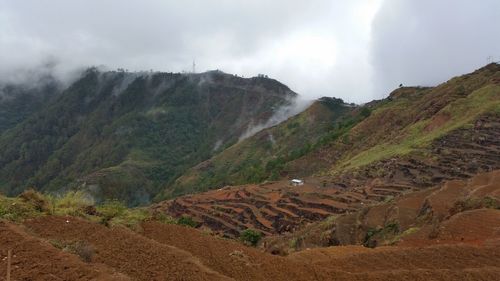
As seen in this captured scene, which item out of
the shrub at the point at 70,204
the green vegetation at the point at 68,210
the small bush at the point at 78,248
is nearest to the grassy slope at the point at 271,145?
the shrub at the point at 70,204

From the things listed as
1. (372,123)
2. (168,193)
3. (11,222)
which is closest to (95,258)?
(11,222)

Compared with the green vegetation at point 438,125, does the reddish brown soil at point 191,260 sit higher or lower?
lower

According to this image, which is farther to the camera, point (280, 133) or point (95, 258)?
point (280, 133)

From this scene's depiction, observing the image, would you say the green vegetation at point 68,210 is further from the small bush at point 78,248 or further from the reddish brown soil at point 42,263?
the reddish brown soil at point 42,263

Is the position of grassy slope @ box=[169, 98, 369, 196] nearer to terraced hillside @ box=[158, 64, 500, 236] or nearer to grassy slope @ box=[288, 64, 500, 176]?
grassy slope @ box=[288, 64, 500, 176]

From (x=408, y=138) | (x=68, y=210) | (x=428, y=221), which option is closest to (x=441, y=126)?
(x=408, y=138)

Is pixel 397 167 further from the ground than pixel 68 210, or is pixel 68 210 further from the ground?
pixel 397 167

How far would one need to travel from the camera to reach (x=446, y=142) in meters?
61.5

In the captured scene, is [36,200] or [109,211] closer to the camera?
[36,200]

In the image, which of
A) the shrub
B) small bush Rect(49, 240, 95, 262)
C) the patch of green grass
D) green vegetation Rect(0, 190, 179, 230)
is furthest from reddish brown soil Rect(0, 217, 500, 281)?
the patch of green grass

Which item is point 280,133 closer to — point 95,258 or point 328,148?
point 328,148

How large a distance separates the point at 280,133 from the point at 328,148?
55435 millimetres

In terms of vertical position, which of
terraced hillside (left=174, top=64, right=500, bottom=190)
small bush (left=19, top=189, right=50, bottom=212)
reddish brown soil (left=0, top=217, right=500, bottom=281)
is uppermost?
terraced hillside (left=174, top=64, right=500, bottom=190)

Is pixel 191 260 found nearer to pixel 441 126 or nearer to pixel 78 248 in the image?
pixel 78 248
